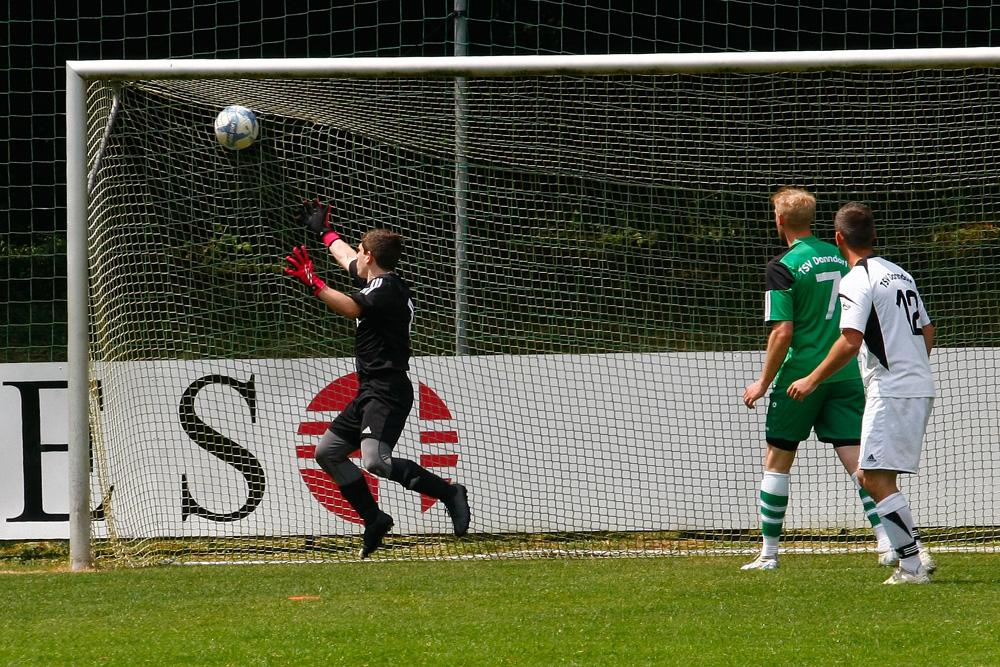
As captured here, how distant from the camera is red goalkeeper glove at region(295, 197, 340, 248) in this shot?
6.48m

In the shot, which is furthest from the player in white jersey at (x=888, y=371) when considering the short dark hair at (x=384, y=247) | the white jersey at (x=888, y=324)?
the short dark hair at (x=384, y=247)

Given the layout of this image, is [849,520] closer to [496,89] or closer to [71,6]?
[496,89]

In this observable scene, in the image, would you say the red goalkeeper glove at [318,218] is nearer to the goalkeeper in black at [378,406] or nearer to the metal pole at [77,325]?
the goalkeeper in black at [378,406]

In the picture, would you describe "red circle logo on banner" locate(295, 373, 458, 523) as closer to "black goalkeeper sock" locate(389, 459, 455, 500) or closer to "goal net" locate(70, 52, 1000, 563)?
"goal net" locate(70, 52, 1000, 563)

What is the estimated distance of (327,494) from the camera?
23.3 ft

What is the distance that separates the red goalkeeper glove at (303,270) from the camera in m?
5.95

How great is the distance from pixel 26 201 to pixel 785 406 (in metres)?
10.4

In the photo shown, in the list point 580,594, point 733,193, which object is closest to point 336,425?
point 580,594

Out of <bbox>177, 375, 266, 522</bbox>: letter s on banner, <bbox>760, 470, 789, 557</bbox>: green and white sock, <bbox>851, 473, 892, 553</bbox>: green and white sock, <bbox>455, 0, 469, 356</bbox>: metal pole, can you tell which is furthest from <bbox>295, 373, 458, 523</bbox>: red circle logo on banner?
<bbox>851, 473, 892, 553</bbox>: green and white sock

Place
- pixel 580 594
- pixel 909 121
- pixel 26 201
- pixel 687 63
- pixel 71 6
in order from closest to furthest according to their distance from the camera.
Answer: pixel 580 594, pixel 687 63, pixel 909 121, pixel 71 6, pixel 26 201

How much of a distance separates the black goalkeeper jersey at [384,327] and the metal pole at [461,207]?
122 cm

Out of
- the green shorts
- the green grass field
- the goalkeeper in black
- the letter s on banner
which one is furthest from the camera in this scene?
the letter s on banner

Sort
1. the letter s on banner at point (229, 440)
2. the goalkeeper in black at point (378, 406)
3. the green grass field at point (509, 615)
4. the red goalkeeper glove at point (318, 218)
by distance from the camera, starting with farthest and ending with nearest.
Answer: the letter s on banner at point (229, 440), the red goalkeeper glove at point (318, 218), the goalkeeper in black at point (378, 406), the green grass field at point (509, 615)

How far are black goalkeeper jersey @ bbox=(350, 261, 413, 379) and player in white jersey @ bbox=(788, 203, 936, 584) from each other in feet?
7.72
